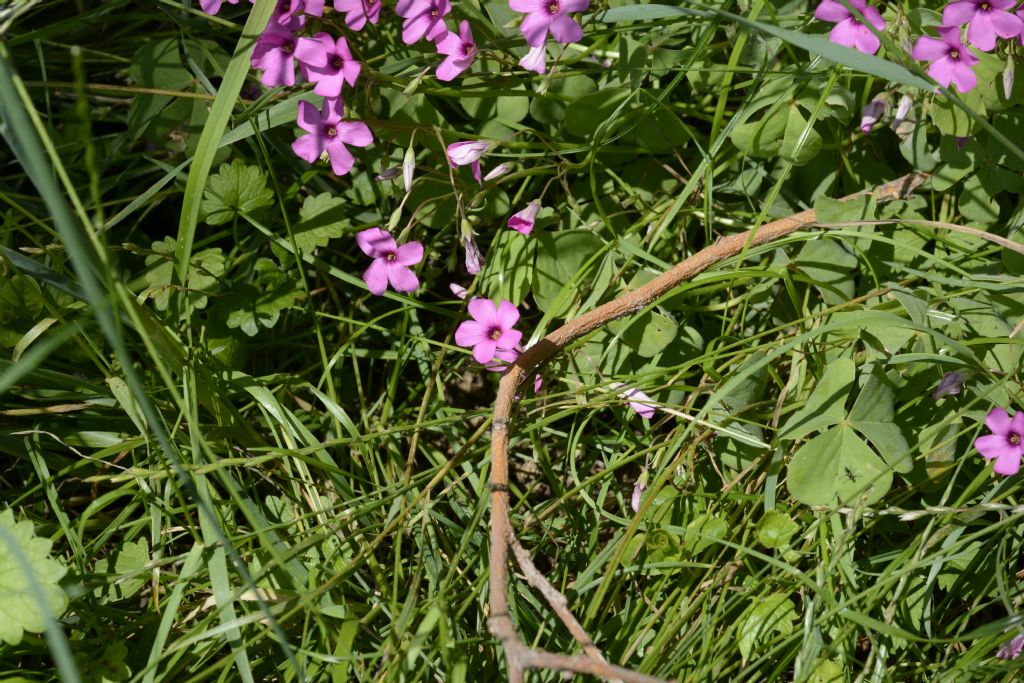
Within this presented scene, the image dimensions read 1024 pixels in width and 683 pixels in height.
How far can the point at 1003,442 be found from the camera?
1.70 meters

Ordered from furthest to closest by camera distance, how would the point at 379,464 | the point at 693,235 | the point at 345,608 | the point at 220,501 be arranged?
the point at 693,235, the point at 379,464, the point at 220,501, the point at 345,608

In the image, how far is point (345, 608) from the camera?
1759 millimetres

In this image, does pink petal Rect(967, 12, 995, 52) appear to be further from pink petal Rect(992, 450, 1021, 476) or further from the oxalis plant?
pink petal Rect(992, 450, 1021, 476)

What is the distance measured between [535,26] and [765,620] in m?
1.41

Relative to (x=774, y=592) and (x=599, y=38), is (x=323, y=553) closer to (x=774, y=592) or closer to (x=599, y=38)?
(x=774, y=592)

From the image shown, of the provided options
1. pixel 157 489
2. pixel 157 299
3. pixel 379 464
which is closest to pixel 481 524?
pixel 379 464

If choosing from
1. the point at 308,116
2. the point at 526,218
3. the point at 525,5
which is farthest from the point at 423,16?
the point at 526,218

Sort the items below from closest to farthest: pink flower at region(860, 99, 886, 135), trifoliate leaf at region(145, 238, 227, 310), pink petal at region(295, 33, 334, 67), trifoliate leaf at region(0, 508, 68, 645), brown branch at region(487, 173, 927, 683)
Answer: brown branch at region(487, 173, 927, 683) → trifoliate leaf at region(0, 508, 68, 645) → pink petal at region(295, 33, 334, 67) → pink flower at region(860, 99, 886, 135) → trifoliate leaf at region(145, 238, 227, 310)

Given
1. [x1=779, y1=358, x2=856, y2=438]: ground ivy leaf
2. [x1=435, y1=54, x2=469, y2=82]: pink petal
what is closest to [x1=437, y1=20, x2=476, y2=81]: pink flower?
[x1=435, y1=54, x2=469, y2=82]: pink petal

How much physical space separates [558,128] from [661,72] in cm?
30

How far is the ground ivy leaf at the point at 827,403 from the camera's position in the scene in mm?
1814

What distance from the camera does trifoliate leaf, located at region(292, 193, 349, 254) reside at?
6.98 ft

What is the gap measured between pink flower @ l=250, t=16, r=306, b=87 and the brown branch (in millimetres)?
837

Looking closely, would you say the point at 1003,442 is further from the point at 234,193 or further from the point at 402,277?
the point at 234,193
